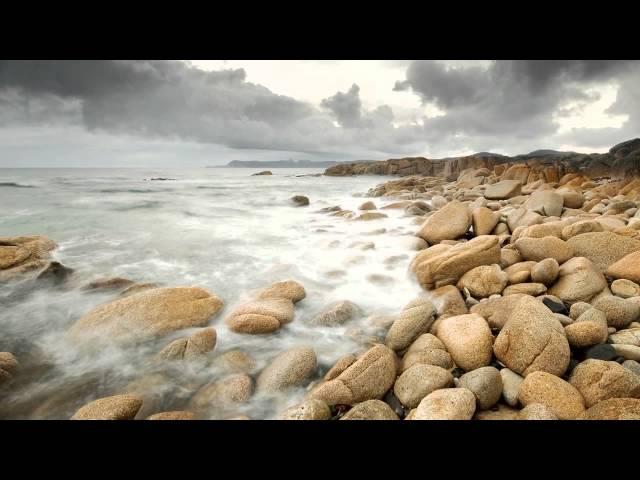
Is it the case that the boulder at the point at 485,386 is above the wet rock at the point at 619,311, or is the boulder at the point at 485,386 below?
below

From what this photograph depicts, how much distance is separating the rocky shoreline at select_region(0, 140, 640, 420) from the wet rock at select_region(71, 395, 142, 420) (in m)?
0.01

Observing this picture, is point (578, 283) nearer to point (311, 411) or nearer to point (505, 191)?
point (311, 411)

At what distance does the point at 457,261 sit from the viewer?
4.99 m

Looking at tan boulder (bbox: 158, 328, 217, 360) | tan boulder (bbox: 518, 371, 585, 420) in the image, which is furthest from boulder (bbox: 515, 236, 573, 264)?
tan boulder (bbox: 158, 328, 217, 360)

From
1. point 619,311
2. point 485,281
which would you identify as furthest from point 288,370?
point 619,311

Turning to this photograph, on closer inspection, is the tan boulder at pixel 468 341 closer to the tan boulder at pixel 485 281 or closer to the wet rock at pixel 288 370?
the tan boulder at pixel 485 281

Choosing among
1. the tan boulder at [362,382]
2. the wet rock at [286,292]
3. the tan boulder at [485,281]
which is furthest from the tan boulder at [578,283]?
the wet rock at [286,292]

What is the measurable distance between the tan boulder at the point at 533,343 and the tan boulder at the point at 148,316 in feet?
12.8

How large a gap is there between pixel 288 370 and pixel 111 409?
1.65 m

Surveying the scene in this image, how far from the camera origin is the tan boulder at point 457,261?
16.3 ft

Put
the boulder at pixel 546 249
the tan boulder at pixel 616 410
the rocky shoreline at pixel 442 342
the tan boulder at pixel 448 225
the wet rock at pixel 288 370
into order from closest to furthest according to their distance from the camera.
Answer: the tan boulder at pixel 616 410 < the rocky shoreline at pixel 442 342 < the wet rock at pixel 288 370 < the boulder at pixel 546 249 < the tan boulder at pixel 448 225

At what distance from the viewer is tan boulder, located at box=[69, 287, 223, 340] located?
14.1 ft
